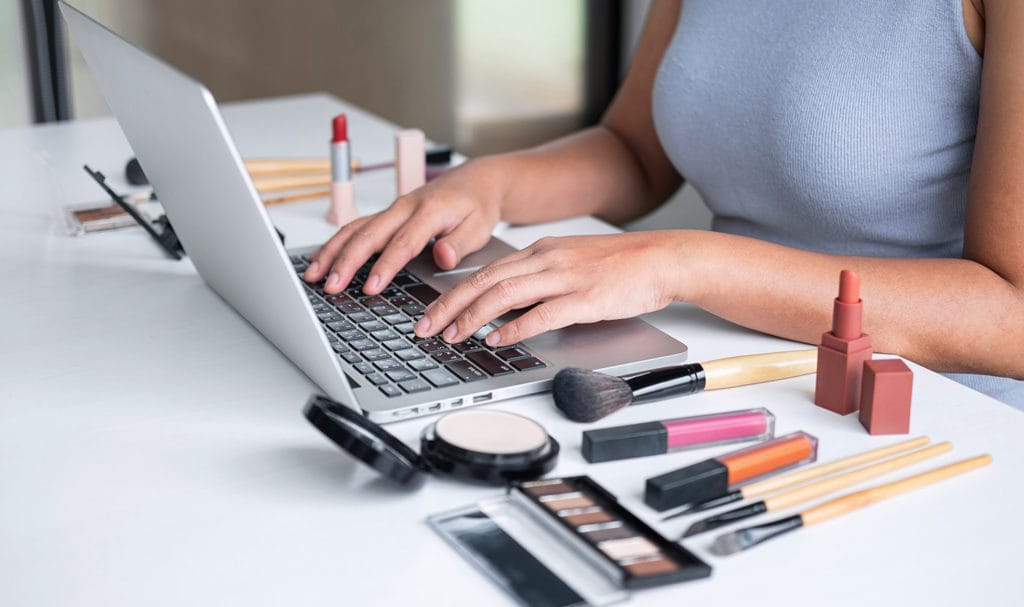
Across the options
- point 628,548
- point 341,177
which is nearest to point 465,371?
point 628,548

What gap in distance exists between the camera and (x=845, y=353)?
2.49ft

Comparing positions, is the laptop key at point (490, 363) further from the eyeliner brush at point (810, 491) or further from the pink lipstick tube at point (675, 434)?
the eyeliner brush at point (810, 491)

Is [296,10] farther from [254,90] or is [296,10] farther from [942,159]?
[942,159]

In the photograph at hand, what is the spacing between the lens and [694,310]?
3.14 ft

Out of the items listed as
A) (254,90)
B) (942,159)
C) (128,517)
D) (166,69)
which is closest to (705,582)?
(128,517)

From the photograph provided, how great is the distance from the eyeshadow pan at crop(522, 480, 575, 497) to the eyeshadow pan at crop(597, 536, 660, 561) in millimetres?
56

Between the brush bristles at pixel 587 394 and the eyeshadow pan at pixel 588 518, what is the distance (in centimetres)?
12

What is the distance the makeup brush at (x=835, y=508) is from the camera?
606 millimetres

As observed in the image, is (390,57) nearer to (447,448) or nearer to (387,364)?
(387,364)

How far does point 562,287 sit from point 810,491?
26cm

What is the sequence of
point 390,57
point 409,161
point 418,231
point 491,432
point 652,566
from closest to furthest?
point 652,566 → point 491,432 → point 418,231 → point 409,161 → point 390,57

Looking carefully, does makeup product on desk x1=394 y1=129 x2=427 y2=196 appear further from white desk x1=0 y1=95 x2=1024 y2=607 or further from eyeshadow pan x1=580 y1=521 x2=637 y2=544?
eyeshadow pan x1=580 y1=521 x2=637 y2=544

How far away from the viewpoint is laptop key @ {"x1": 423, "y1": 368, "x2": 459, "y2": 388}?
30.6 inches

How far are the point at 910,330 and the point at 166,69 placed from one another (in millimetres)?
558
